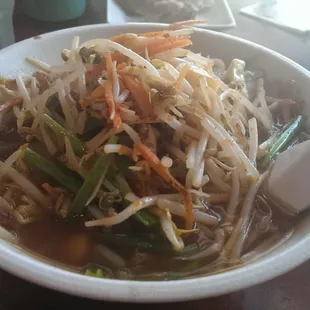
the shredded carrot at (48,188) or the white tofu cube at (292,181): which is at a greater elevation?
the white tofu cube at (292,181)

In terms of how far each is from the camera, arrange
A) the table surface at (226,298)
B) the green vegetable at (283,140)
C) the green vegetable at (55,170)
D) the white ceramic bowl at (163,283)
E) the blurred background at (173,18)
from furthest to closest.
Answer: the blurred background at (173,18) → the green vegetable at (283,140) → the green vegetable at (55,170) → the table surface at (226,298) → the white ceramic bowl at (163,283)

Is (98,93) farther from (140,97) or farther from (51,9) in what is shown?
(51,9)

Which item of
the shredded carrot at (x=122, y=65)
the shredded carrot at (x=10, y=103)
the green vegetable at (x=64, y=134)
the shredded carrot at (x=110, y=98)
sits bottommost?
the shredded carrot at (x=10, y=103)

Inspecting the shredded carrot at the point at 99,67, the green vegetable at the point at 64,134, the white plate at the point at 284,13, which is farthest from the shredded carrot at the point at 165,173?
the white plate at the point at 284,13

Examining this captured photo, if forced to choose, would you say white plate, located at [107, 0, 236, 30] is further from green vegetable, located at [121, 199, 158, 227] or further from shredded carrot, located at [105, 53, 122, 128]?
green vegetable, located at [121, 199, 158, 227]

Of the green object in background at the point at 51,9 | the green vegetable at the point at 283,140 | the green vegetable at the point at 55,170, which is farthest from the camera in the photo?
the green object in background at the point at 51,9

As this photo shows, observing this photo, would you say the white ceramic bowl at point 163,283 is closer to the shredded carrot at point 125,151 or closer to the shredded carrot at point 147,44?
the shredded carrot at point 125,151

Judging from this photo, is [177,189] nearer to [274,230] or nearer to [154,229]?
[154,229]
